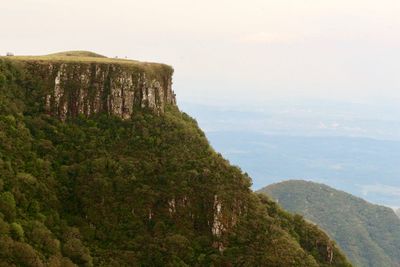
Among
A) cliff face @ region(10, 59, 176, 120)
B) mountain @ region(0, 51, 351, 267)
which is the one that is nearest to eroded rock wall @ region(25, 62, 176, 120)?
cliff face @ region(10, 59, 176, 120)

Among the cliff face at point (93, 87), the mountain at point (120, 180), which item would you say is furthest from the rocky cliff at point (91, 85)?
the mountain at point (120, 180)

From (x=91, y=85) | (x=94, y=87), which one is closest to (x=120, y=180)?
(x=94, y=87)

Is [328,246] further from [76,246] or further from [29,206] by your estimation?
[29,206]

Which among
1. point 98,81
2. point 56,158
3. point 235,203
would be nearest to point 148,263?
point 235,203

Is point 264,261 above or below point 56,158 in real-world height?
below

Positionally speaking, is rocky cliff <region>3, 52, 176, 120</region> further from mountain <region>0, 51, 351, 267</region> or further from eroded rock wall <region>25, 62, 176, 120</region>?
mountain <region>0, 51, 351, 267</region>

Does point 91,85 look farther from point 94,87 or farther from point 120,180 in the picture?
point 120,180

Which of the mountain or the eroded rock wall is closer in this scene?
the mountain
